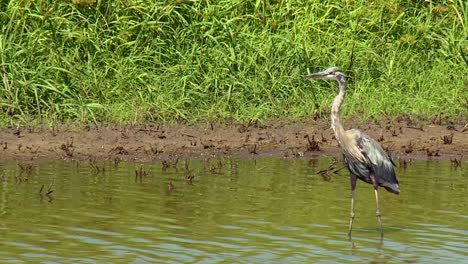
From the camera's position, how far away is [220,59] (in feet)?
43.1

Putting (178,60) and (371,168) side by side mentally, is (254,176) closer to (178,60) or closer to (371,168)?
(371,168)

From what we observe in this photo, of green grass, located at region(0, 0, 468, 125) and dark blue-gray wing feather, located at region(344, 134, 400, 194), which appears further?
green grass, located at region(0, 0, 468, 125)

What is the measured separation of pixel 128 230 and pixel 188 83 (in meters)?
4.95

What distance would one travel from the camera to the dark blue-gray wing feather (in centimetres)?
897

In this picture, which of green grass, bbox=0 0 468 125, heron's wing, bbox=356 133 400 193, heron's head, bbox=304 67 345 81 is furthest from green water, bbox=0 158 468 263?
green grass, bbox=0 0 468 125

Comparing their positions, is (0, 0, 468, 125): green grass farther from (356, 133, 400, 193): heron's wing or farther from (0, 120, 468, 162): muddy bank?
(356, 133, 400, 193): heron's wing

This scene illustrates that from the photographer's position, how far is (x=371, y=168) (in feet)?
29.5

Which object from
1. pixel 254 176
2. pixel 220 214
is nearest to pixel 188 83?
pixel 254 176

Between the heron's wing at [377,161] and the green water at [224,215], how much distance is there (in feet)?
1.05

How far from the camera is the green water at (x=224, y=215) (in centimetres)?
757

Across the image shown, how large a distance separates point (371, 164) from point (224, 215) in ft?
4.15

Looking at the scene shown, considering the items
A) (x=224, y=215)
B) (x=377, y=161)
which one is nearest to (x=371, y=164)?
(x=377, y=161)

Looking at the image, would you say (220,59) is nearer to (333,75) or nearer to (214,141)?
(214,141)

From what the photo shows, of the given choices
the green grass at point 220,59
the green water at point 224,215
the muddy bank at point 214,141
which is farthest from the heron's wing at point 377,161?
the green grass at point 220,59
